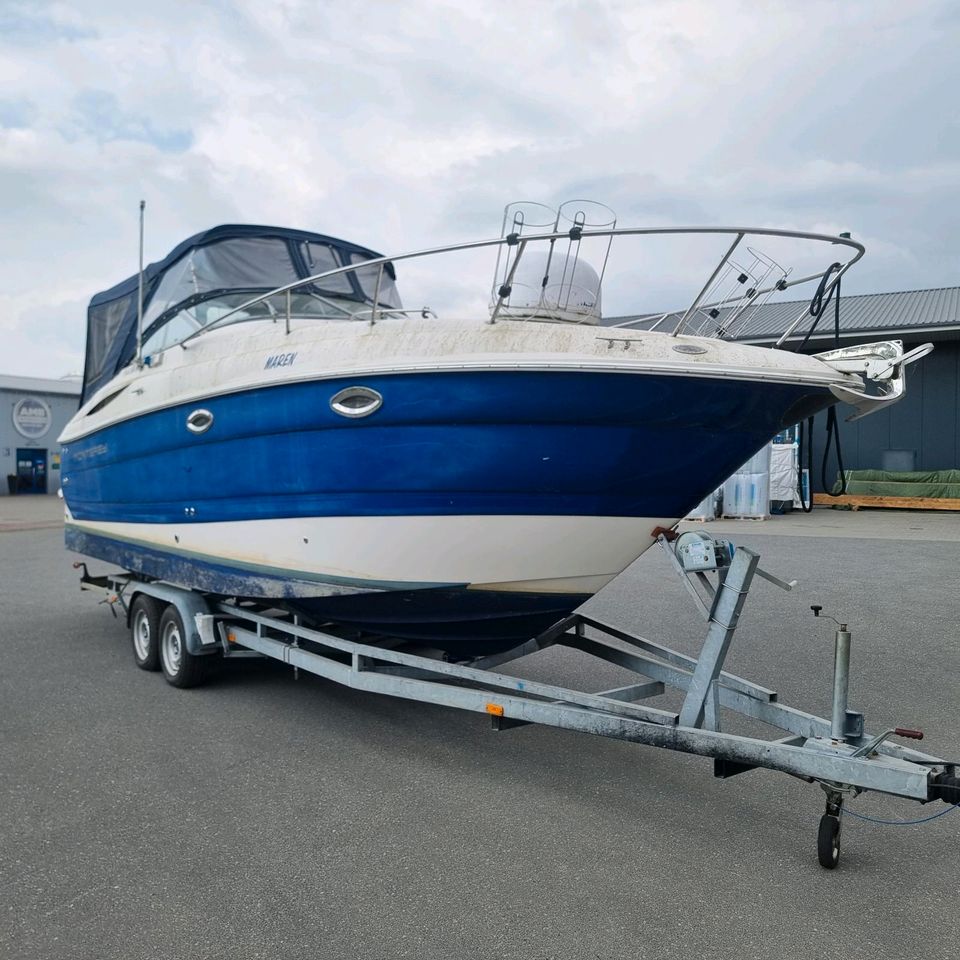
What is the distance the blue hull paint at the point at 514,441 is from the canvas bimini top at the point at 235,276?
134cm

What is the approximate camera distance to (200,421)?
4.68m

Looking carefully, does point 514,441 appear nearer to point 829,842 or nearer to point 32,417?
point 829,842

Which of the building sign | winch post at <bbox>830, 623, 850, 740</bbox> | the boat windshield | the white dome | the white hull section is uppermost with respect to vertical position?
the building sign

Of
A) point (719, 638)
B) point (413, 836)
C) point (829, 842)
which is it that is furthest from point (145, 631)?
point (829, 842)

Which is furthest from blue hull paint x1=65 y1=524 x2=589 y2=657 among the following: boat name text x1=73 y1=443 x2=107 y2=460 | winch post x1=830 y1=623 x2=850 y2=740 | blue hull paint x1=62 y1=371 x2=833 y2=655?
boat name text x1=73 y1=443 x2=107 y2=460

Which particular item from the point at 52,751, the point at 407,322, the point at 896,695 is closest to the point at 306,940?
the point at 52,751

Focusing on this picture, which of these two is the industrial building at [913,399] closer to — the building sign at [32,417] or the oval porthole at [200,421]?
the oval porthole at [200,421]

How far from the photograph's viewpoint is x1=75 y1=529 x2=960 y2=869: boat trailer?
2.81 metres

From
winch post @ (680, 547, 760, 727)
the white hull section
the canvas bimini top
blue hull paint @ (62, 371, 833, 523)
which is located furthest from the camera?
the canvas bimini top

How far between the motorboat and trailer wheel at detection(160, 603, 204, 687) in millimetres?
466

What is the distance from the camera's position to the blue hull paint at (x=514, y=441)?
343 cm

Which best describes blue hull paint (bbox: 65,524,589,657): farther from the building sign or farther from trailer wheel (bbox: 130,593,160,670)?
the building sign

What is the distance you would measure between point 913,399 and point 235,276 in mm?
20428

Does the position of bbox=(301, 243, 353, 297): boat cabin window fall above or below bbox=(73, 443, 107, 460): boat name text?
above
